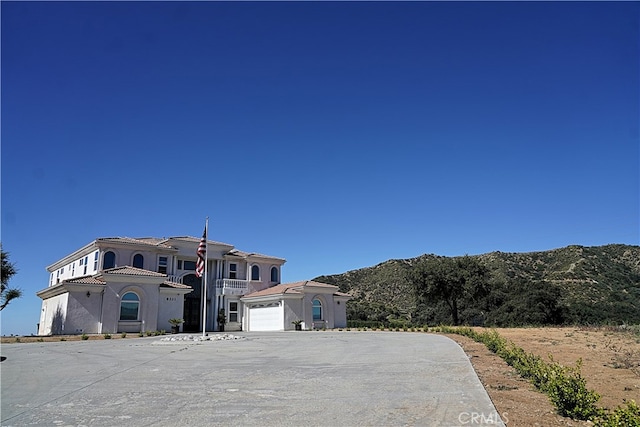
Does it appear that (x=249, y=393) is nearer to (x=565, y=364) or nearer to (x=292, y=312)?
(x=565, y=364)

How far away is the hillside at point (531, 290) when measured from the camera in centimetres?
3988

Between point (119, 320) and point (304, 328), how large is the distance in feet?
45.0

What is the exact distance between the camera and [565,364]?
10867mm

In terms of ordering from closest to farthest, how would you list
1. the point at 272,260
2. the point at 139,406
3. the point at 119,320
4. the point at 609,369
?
1. the point at 139,406
2. the point at 609,369
3. the point at 119,320
4. the point at 272,260

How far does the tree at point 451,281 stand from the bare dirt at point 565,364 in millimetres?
23130

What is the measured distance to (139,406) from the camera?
6.75 metres

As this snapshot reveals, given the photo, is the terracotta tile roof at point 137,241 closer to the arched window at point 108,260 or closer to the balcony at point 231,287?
the arched window at point 108,260

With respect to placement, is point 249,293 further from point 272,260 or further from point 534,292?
point 534,292

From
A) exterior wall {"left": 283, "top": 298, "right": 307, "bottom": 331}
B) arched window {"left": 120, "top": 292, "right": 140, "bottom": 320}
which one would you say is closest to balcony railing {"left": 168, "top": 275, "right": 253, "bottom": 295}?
exterior wall {"left": 283, "top": 298, "right": 307, "bottom": 331}

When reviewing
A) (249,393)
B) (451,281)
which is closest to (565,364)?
(249,393)

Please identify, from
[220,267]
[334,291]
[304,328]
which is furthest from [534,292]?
[220,267]

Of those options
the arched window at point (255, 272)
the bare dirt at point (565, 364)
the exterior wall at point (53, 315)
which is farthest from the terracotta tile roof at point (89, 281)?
the bare dirt at point (565, 364)

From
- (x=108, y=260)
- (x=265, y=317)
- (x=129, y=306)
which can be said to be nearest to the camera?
(x=129, y=306)

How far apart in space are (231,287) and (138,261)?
810 centimetres
